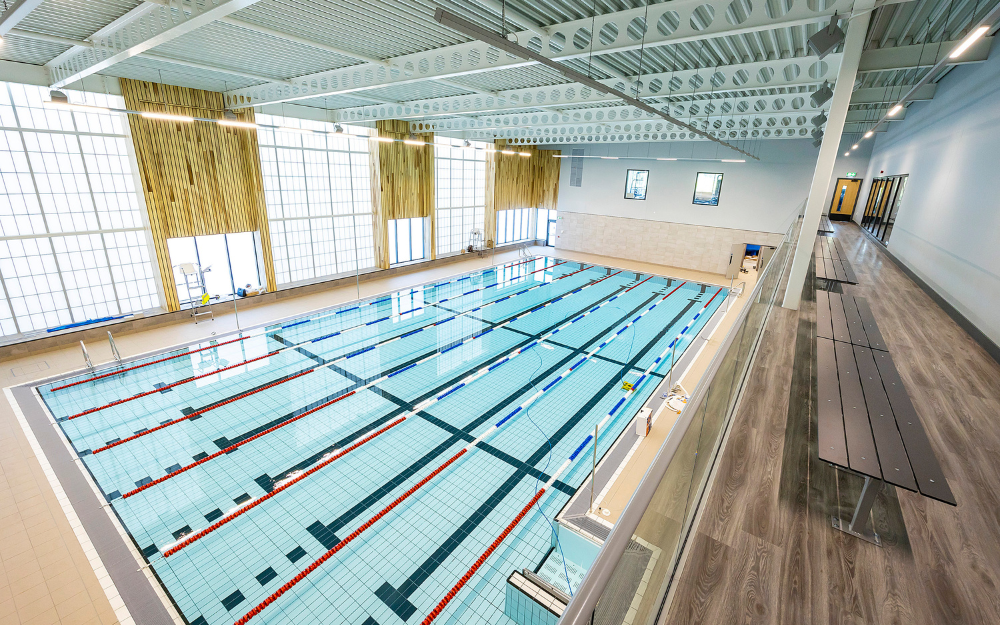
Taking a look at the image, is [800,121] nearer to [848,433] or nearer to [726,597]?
[848,433]

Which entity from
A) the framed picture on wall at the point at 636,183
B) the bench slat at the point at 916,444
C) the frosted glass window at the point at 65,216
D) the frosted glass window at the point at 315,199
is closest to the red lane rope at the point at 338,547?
Result: the bench slat at the point at 916,444

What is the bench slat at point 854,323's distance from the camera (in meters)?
4.93

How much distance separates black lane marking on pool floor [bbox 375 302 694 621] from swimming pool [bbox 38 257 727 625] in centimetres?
2

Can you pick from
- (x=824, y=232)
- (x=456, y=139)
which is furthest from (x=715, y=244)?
(x=456, y=139)

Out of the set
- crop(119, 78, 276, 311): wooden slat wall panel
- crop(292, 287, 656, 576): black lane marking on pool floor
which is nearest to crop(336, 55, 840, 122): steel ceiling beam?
crop(119, 78, 276, 311): wooden slat wall panel

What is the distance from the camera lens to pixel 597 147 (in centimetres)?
2047

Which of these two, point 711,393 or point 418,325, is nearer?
point 711,393

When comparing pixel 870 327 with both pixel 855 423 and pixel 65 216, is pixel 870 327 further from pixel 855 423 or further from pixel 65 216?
pixel 65 216

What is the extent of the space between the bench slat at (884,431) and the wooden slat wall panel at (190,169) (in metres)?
12.9

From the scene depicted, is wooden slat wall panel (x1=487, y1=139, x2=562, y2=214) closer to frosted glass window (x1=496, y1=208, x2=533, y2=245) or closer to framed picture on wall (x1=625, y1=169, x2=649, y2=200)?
frosted glass window (x1=496, y1=208, x2=533, y2=245)

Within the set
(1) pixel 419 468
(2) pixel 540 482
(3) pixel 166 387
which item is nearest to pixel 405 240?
(3) pixel 166 387

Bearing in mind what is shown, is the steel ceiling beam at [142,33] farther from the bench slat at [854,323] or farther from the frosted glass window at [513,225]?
the frosted glass window at [513,225]

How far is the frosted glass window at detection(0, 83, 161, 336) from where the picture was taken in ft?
26.6

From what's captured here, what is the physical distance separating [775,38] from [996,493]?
19.1 feet
